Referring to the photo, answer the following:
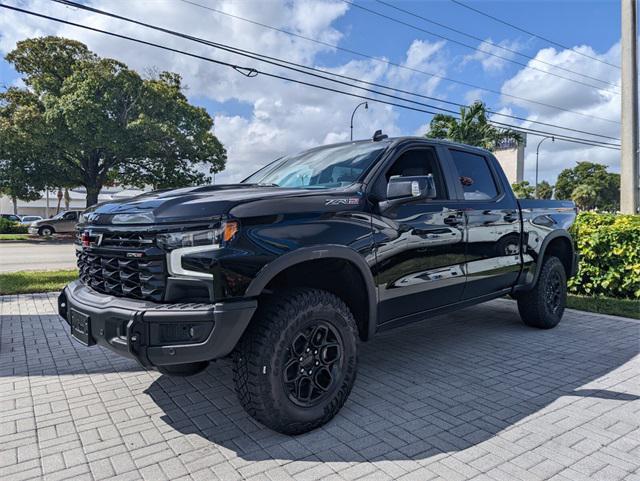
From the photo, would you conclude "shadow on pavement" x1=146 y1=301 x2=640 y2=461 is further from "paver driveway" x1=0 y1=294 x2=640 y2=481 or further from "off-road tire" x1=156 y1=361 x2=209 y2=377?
A: "off-road tire" x1=156 y1=361 x2=209 y2=377

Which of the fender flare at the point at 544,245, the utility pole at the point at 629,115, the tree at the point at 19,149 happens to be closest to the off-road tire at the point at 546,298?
the fender flare at the point at 544,245

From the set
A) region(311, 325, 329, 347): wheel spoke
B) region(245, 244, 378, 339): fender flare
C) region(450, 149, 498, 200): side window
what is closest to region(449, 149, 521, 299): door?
region(450, 149, 498, 200): side window

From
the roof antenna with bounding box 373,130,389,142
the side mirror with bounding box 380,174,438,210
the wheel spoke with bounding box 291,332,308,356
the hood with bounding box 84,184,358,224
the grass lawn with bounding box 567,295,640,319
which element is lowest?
the grass lawn with bounding box 567,295,640,319

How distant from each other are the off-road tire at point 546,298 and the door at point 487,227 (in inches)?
Answer: 25.2

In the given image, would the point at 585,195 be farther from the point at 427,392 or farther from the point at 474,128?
the point at 427,392

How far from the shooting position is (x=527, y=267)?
5180mm

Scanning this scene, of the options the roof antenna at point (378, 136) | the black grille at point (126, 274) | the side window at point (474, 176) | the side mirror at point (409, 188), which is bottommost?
the black grille at point (126, 274)

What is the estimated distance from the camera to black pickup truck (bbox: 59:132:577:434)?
2.63m

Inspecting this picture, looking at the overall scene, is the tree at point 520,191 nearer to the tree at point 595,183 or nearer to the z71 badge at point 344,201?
the tree at point 595,183

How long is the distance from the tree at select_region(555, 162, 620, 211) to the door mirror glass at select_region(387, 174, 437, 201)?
8001 cm

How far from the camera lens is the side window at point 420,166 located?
153 inches

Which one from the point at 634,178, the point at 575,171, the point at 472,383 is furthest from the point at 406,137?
the point at 575,171

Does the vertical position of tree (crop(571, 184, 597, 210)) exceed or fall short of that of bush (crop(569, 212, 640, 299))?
it exceeds it

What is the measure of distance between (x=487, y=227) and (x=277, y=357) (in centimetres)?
269
